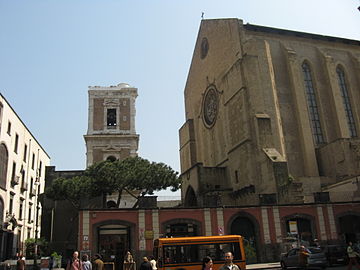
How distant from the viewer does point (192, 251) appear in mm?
15867

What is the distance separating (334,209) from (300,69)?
16.3m

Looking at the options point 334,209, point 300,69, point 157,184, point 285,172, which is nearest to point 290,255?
point 334,209

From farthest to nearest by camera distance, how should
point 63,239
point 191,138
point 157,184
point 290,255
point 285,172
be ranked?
1. point 191,138
2. point 63,239
3. point 157,184
4. point 285,172
5. point 290,255

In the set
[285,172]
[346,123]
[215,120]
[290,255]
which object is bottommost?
[290,255]

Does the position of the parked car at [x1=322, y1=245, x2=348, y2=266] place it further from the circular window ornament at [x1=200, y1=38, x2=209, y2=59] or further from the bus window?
the circular window ornament at [x1=200, y1=38, x2=209, y2=59]

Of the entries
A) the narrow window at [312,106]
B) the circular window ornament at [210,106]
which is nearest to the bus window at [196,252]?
the narrow window at [312,106]

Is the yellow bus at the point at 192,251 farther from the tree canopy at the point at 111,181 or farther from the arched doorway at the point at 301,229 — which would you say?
the tree canopy at the point at 111,181

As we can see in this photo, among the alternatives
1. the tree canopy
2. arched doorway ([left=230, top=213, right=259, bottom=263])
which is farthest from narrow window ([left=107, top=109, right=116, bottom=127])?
arched doorway ([left=230, top=213, right=259, bottom=263])

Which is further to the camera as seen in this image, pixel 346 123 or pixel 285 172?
pixel 346 123

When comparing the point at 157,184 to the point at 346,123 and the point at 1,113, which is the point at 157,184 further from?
the point at 346,123

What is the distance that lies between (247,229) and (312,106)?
54.8ft

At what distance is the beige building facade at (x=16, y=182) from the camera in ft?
89.7

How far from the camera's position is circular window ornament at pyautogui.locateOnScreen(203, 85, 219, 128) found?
130 ft

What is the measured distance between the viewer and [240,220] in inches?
920
